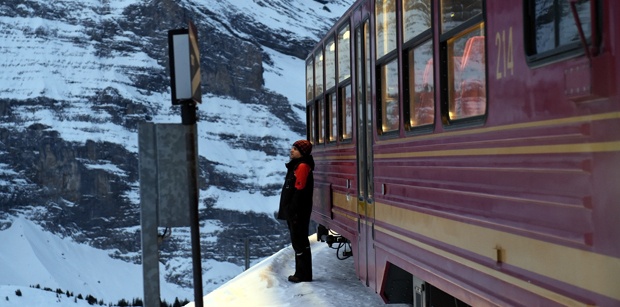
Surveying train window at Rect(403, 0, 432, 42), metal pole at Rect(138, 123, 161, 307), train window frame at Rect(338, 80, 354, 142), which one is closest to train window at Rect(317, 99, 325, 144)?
train window frame at Rect(338, 80, 354, 142)

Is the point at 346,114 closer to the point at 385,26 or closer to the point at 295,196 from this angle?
the point at 295,196

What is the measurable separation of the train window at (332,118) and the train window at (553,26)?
20.2 ft

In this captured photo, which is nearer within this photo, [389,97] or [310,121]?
[389,97]

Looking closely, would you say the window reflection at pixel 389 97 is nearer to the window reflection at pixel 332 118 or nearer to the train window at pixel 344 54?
the train window at pixel 344 54

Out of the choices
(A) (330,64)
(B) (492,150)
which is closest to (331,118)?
(A) (330,64)

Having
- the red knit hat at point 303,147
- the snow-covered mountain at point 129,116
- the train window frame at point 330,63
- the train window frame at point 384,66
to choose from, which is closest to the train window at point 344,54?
the train window frame at point 330,63

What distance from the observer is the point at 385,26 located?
675 cm

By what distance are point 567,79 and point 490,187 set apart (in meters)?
1.08

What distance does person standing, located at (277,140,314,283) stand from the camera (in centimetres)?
984

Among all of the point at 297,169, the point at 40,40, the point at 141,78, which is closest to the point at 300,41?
the point at 141,78

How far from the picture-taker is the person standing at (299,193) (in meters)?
9.84

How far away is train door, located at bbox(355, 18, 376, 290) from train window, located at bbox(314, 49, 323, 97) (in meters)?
3.02

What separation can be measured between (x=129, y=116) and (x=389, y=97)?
11540 cm

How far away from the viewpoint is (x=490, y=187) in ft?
13.9
